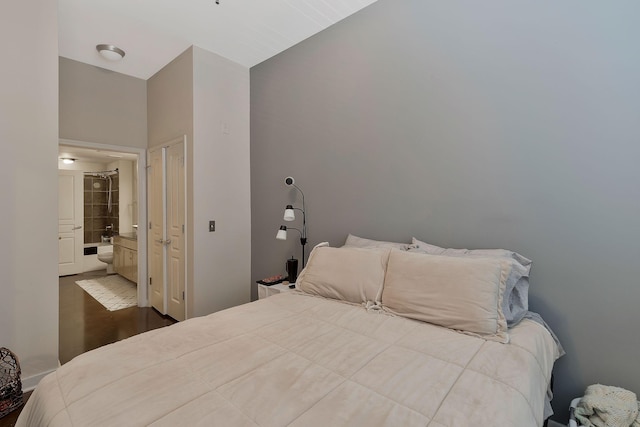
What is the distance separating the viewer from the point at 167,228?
3580 mm

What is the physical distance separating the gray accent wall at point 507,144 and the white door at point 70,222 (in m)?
5.68

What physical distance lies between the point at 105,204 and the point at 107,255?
A: 154cm

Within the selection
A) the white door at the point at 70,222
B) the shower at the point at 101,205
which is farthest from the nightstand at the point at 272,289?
the shower at the point at 101,205

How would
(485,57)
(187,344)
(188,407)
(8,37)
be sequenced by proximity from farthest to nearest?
(8,37)
(485,57)
(187,344)
(188,407)

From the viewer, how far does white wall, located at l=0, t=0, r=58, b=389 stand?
2.13 metres

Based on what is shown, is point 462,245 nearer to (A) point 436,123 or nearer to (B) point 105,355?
(A) point 436,123

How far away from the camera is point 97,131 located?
139 inches

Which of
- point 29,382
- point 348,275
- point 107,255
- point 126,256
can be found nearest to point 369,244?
Result: point 348,275

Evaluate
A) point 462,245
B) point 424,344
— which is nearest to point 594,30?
point 462,245

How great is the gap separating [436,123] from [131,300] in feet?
15.1

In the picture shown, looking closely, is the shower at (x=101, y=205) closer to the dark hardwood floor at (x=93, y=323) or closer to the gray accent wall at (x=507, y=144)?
the dark hardwood floor at (x=93, y=323)

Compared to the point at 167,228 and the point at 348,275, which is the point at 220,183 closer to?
the point at 167,228

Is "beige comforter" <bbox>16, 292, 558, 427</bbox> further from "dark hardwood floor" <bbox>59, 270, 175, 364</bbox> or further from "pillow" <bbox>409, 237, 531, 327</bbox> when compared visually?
"dark hardwood floor" <bbox>59, 270, 175, 364</bbox>

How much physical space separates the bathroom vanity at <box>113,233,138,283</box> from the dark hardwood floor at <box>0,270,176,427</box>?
2.33 ft
